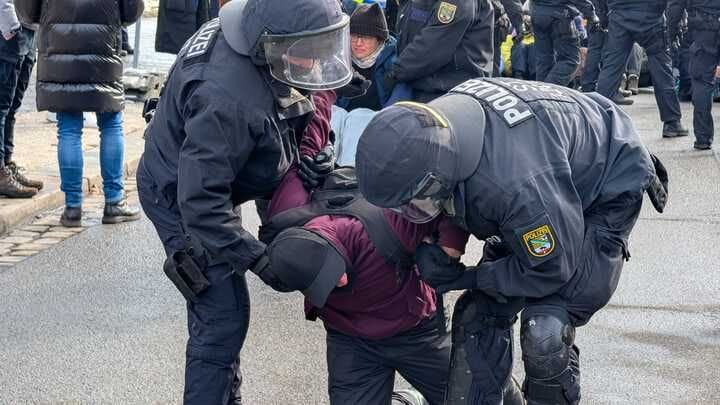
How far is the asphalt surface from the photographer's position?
471 cm

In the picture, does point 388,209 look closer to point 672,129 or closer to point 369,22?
point 369,22

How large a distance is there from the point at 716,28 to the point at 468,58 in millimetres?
3623

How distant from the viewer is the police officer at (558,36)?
38.1 feet

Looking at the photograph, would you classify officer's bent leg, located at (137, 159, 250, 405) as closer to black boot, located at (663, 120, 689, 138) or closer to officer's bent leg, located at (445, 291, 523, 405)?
officer's bent leg, located at (445, 291, 523, 405)

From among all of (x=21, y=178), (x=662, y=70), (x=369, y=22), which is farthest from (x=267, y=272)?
(x=662, y=70)

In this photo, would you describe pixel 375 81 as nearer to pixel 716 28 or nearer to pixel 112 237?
pixel 112 237

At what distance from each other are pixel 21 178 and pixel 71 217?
2.26 feet

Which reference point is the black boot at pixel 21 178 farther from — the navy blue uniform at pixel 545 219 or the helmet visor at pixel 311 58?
the navy blue uniform at pixel 545 219

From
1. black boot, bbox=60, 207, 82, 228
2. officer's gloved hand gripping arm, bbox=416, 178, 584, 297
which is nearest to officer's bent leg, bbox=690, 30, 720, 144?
black boot, bbox=60, 207, 82, 228

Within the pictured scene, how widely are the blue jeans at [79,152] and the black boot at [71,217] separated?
3 cm

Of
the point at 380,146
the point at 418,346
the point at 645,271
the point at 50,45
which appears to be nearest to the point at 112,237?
the point at 50,45

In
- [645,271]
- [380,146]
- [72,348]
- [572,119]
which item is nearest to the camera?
[380,146]

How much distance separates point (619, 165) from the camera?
11.6 ft

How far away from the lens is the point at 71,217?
7148 mm
